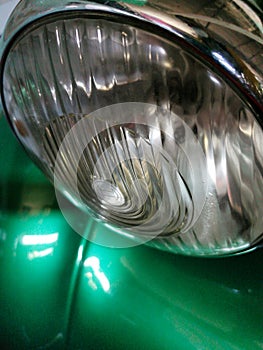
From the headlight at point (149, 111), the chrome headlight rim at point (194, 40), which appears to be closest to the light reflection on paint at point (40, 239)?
the headlight at point (149, 111)

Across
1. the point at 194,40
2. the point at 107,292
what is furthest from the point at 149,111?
the point at 107,292

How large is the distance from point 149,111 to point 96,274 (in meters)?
0.26

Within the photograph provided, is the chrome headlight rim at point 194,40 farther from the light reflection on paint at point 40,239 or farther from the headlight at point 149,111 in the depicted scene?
the light reflection on paint at point 40,239

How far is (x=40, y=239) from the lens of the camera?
27.8 inches

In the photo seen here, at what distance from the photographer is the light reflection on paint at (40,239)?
70 centimetres

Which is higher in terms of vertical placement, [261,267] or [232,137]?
[232,137]

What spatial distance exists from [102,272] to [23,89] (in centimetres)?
25

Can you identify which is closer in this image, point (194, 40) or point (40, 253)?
point (194, 40)

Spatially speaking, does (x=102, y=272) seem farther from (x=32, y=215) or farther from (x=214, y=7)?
(x=214, y=7)

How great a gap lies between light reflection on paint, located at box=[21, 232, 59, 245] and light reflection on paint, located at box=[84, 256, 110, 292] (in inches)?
2.4

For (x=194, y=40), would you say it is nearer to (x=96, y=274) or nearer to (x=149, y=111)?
(x=149, y=111)

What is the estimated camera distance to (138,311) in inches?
24.2

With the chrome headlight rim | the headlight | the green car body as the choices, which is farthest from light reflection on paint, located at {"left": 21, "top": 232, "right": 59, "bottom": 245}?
the chrome headlight rim

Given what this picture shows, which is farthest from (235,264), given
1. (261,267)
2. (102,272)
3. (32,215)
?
(32,215)
